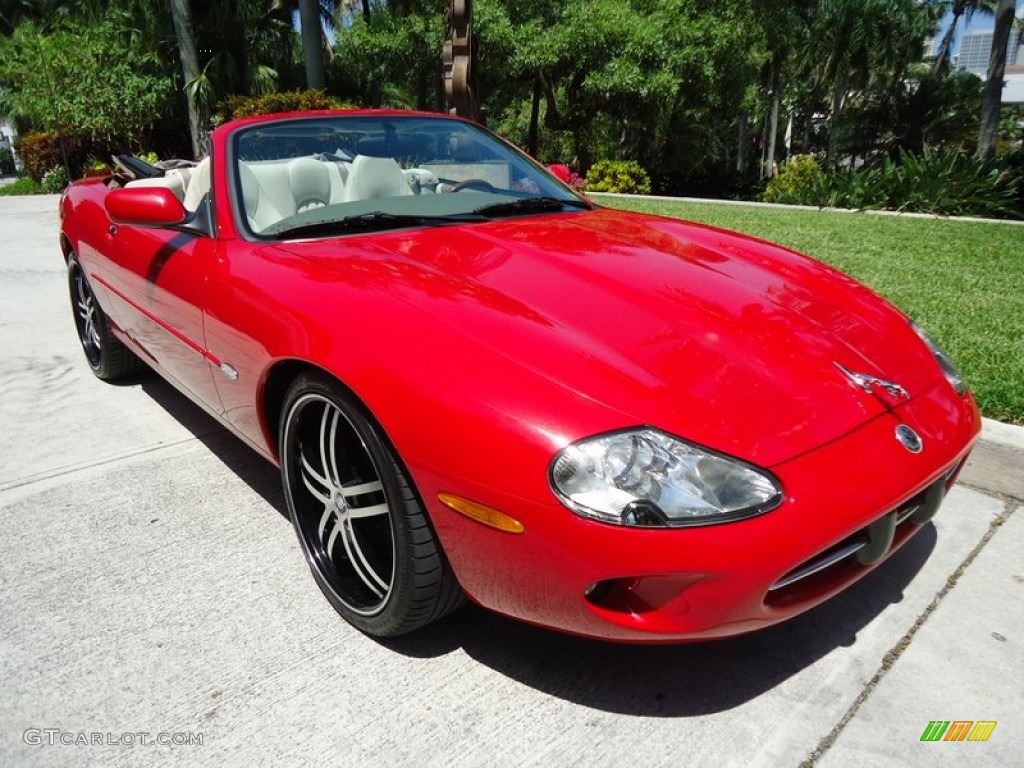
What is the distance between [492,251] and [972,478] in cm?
202

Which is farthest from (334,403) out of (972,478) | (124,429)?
(972,478)

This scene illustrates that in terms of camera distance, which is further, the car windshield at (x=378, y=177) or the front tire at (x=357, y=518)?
the car windshield at (x=378, y=177)

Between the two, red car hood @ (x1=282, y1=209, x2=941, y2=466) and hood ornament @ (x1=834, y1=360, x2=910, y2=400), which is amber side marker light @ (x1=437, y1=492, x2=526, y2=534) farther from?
hood ornament @ (x1=834, y1=360, x2=910, y2=400)

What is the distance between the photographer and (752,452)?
153 centimetres

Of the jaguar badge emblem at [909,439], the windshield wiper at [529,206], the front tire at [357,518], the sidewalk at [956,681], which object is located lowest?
the sidewalk at [956,681]

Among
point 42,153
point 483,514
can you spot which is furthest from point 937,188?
point 42,153

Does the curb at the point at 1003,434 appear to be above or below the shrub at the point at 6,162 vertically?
below

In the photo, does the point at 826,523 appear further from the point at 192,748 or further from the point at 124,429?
the point at 124,429

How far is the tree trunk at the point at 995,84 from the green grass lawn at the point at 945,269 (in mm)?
12664

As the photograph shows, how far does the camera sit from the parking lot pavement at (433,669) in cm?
167

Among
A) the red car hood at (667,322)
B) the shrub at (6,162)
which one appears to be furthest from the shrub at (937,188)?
the shrub at (6,162)

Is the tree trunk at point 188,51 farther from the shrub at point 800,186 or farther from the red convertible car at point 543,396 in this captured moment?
the red convertible car at point 543,396

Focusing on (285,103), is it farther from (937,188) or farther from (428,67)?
(937,188)

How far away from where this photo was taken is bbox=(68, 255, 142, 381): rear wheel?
12.5ft
